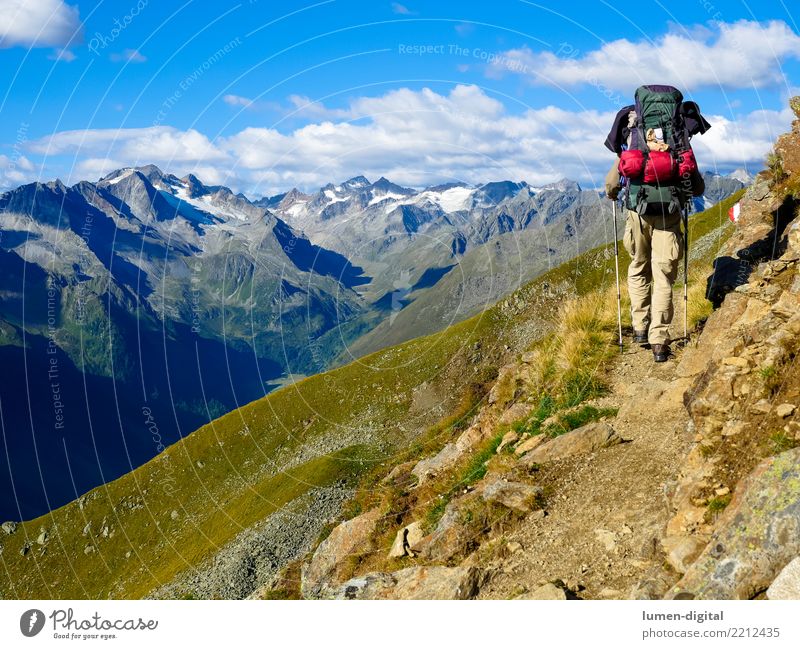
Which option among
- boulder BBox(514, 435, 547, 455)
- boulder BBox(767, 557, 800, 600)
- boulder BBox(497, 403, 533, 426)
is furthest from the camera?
boulder BBox(497, 403, 533, 426)

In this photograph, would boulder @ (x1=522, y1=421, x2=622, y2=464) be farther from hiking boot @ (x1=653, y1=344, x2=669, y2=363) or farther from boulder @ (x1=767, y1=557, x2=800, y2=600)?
boulder @ (x1=767, y1=557, x2=800, y2=600)

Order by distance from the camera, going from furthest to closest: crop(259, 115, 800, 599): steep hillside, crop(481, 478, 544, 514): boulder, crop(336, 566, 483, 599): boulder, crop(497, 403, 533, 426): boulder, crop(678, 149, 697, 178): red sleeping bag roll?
1. crop(497, 403, 533, 426): boulder
2. crop(678, 149, 697, 178): red sleeping bag roll
3. crop(481, 478, 544, 514): boulder
4. crop(336, 566, 483, 599): boulder
5. crop(259, 115, 800, 599): steep hillside

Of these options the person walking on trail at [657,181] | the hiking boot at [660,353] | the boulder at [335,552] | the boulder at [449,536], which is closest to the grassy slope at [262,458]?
the boulder at [335,552]

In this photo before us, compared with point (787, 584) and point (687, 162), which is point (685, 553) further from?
point (687, 162)

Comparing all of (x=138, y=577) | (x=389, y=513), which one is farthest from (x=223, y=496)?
(x=389, y=513)

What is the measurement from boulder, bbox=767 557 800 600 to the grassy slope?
42.6 metres

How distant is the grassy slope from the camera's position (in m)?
62.3

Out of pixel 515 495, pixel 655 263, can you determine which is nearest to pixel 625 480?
pixel 515 495

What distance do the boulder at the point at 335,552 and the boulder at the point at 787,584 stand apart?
993 cm

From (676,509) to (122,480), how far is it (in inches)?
4202
